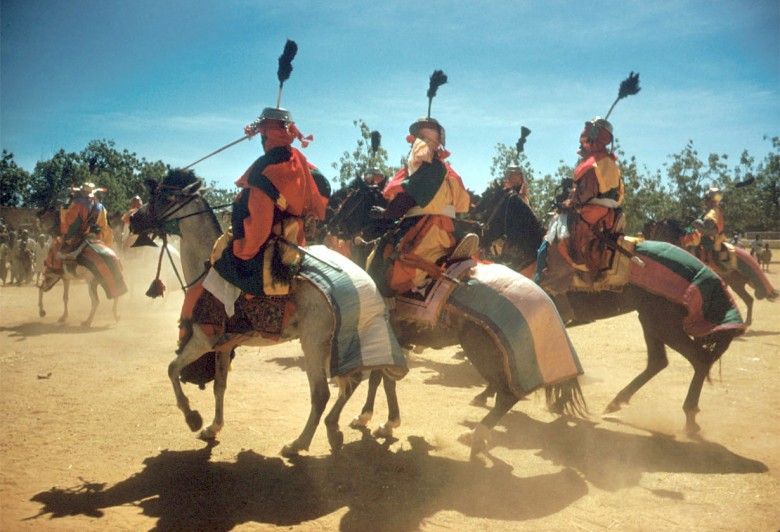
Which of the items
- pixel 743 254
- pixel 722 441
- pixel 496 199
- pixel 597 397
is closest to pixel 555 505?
pixel 722 441

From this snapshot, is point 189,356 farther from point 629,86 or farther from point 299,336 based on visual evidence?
point 629,86

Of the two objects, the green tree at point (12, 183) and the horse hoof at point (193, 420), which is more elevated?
the green tree at point (12, 183)

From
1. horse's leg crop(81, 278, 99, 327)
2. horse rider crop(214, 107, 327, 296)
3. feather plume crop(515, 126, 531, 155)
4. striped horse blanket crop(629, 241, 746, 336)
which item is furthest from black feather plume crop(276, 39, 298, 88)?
horse's leg crop(81, 278, 99, 327)

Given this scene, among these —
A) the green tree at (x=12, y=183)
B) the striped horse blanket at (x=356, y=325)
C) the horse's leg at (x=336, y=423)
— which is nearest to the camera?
the striped horse blanket at (x=356, y=325)

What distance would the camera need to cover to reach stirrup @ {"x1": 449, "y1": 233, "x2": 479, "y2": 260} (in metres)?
4.79

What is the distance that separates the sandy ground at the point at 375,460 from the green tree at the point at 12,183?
50.6 m

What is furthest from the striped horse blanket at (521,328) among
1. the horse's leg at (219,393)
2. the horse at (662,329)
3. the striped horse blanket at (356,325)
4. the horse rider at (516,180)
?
the horse rider at (516,180)

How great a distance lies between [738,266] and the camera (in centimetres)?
1103

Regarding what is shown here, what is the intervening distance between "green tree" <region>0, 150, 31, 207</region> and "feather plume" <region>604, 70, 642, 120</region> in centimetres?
5490

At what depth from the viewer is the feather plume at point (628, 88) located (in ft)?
20.2

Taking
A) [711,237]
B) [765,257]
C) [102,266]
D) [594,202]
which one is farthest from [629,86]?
[765,257]

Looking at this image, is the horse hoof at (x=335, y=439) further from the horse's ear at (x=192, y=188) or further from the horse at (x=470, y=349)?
the horse's ear at (x=192, y=188)

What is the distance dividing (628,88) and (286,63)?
12.7ft

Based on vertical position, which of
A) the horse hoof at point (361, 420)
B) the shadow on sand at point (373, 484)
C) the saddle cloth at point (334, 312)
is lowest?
the shadow on sand at point (373, 484)
